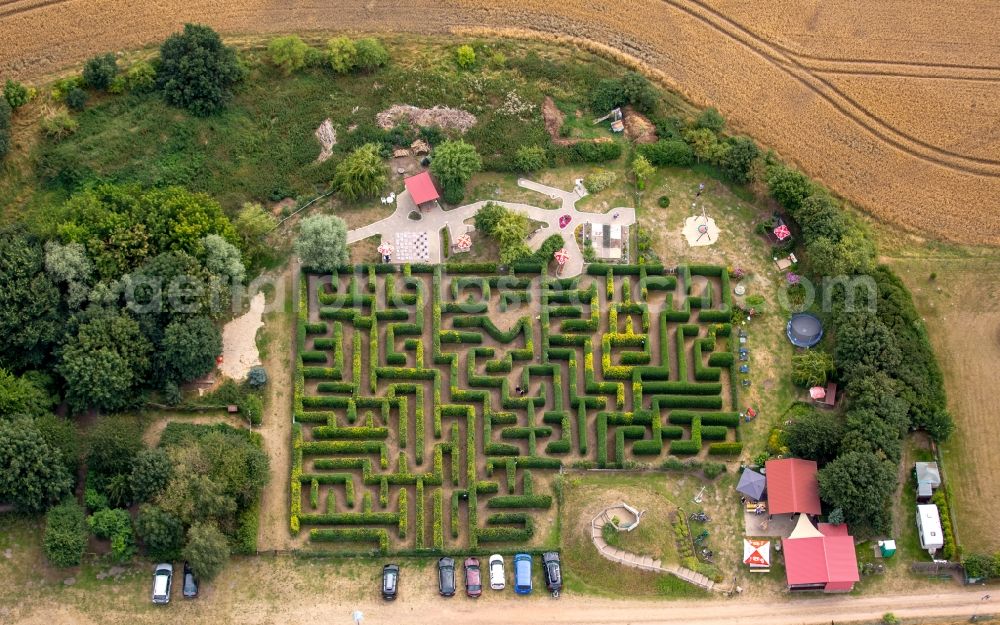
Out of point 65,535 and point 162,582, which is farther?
point 162,582

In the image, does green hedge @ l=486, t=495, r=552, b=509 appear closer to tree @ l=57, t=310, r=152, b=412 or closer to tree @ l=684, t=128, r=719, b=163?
tree @ l=57, t=310, r=152, b=412

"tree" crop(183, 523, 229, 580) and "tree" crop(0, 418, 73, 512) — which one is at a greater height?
"tree" crop(0, 418, 73, 512)

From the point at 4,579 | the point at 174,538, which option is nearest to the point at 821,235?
the point at 174,538

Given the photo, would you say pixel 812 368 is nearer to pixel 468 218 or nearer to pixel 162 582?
pixel 468 218

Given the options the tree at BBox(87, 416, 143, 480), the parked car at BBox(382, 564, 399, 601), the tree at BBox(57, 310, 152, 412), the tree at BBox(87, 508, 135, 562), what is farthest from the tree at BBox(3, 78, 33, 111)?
the parked car at BBox(382, 564, 399, 601)

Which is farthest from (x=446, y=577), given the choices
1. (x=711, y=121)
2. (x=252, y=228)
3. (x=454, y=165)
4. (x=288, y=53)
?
(x=288, y=53)

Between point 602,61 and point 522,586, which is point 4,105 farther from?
point 522,586
